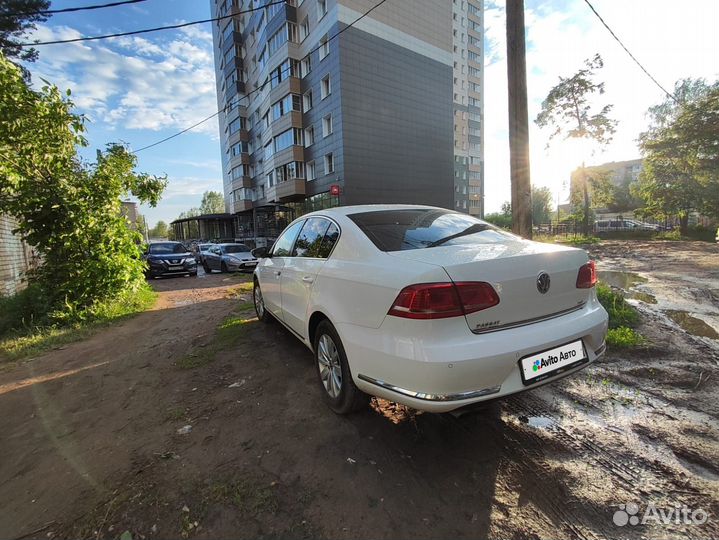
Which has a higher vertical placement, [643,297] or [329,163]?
[329,163]

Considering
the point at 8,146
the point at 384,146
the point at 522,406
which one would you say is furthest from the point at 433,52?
the point at 522,406

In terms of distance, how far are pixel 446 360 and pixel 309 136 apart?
25390mm

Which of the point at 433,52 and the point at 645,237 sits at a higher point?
the point at 433,52

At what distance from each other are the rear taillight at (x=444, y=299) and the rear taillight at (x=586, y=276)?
91cm

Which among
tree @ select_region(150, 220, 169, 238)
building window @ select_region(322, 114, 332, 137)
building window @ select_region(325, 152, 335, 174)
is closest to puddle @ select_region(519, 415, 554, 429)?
building window @ select_region(325, 152, 335, 174)

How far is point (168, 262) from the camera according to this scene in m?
13.7

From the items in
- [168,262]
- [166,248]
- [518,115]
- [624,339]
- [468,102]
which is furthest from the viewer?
[468,102]

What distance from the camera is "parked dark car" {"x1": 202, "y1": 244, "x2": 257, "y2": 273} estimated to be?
15.0 metres

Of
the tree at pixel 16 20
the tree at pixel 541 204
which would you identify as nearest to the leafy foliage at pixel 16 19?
the tree at pixel 16 20

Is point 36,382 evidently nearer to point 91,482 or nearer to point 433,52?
point 91,482

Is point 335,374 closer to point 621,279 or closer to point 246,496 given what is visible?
point 246,496

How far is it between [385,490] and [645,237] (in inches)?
1272

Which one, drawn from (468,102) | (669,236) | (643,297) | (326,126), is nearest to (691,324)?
(643,297)

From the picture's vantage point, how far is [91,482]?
A: 85.0 inches
